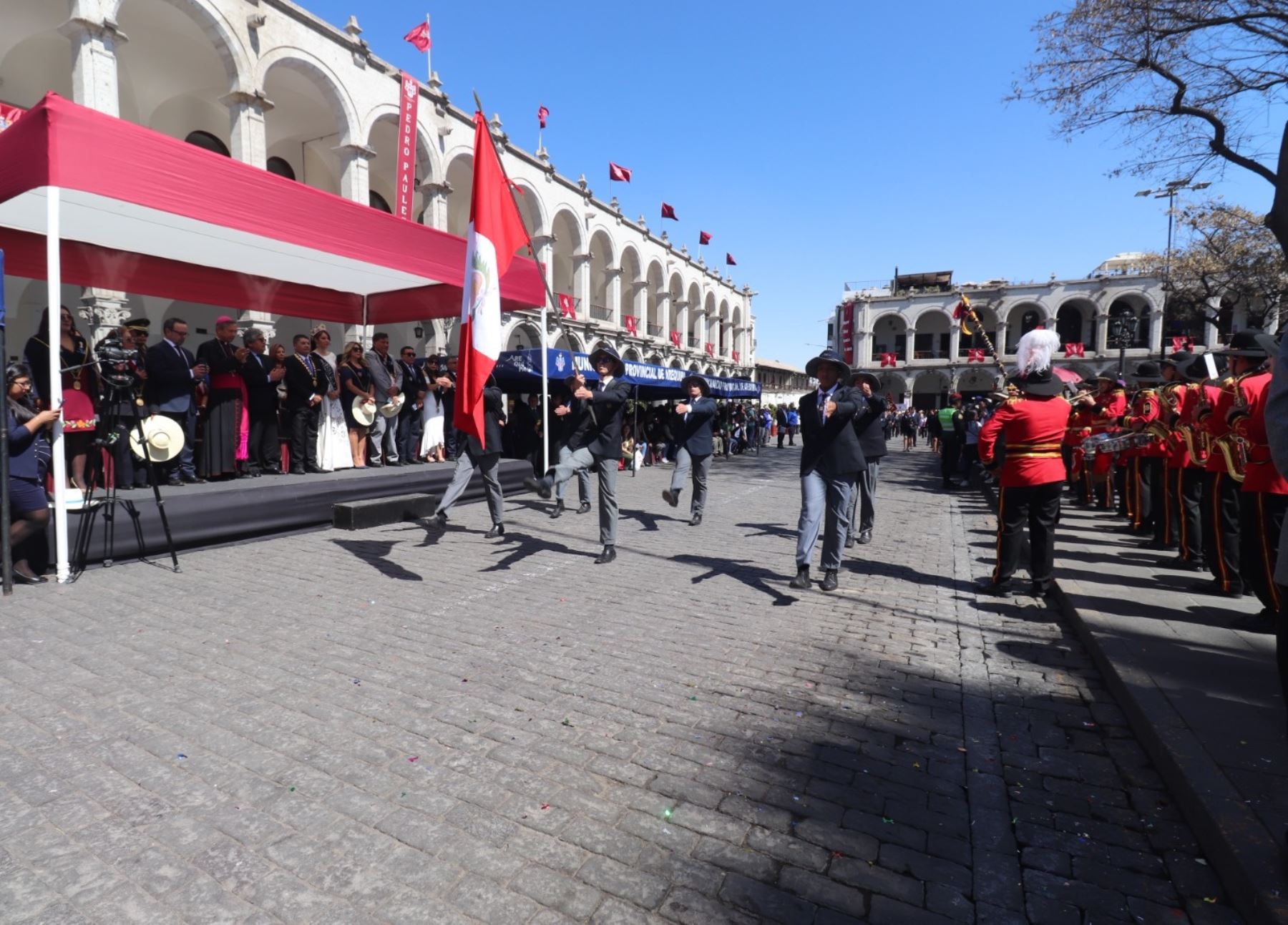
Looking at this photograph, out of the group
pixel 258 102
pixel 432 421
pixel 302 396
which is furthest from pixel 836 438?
pixel 258 102

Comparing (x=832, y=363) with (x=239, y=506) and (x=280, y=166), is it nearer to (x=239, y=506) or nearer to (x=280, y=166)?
(x=239, y=506)

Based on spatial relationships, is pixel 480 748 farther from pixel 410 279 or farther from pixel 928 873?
pixel 410 279

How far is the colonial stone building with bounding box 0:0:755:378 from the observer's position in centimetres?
1416

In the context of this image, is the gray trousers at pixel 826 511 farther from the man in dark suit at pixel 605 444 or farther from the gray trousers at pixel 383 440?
the gray trousers at pixel 383 440

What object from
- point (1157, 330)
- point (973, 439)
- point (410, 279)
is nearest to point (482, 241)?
point (410, 279)

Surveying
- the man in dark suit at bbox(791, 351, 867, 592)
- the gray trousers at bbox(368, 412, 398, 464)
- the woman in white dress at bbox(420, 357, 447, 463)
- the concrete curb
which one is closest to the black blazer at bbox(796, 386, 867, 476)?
the man in dark suit at bbox(791, 351, 867, 592)

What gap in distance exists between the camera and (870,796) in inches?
105

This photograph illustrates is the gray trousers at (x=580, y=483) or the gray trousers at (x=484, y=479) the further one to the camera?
the gray trousers at (x=484, y=479)

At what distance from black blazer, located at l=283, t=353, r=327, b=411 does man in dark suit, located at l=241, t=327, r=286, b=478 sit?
12 cm

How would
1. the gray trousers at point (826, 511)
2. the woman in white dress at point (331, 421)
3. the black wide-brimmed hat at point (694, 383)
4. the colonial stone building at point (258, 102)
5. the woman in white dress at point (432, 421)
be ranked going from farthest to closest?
1. the colonial stone building at point (258, 102)
2. the woman in white dress at point (432, 421)
3. the woman in white dress at point (331, 421)
4. the black wide-brimmed hat at point (694, 383)
5. the gray trousers at point (826, 511)

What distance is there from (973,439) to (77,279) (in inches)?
648

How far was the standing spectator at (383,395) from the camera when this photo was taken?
10484 millimetres

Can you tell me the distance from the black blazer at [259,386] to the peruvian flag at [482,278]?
4.15 meters

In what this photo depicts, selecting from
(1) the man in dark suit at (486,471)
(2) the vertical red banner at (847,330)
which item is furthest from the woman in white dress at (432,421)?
(2) the vertical red banner at (847,330)
